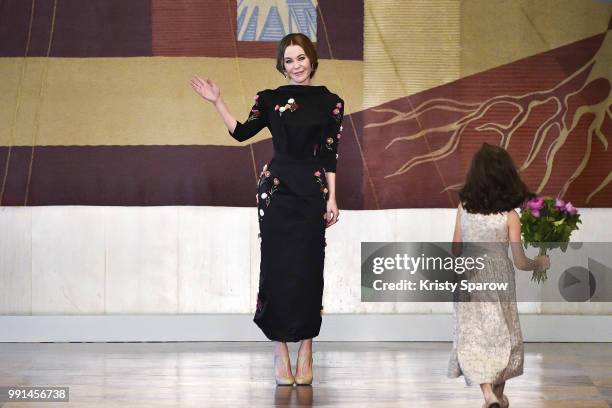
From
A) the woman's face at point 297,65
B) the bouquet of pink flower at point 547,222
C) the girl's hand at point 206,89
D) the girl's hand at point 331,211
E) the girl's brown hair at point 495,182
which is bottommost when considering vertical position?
the bouquet of pink flower at point 547,222

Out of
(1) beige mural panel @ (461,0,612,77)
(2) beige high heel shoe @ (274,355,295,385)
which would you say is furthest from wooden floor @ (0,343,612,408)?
(1) beige mural panel @ (461,0,612,77)

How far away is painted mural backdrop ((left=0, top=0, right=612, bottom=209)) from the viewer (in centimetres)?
563

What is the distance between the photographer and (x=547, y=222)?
550cm

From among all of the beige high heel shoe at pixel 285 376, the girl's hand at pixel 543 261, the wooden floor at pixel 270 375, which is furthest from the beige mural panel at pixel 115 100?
the girl's hand at pixel 543 261

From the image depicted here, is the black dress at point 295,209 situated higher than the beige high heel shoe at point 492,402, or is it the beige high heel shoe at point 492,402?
the black dress at point 295,209

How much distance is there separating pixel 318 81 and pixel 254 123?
152 centimetres

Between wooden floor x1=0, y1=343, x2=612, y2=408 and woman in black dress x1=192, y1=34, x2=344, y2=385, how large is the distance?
8.4 inches

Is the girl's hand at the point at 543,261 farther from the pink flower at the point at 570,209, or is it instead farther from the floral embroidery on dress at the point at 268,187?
the pink flower at the point at 570,209

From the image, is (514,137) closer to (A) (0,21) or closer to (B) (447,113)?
(B) (447,113)

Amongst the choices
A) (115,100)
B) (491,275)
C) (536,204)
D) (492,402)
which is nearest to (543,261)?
(491,275)

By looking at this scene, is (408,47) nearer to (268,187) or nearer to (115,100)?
(115,100)

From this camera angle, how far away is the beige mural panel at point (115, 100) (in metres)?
5.63

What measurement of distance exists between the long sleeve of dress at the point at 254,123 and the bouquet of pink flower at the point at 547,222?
68.1 inches

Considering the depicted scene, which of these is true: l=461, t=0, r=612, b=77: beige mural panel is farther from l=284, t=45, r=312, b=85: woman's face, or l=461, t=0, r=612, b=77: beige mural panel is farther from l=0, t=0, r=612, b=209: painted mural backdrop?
l=284, t=45, r=312, b=85: woman's face
